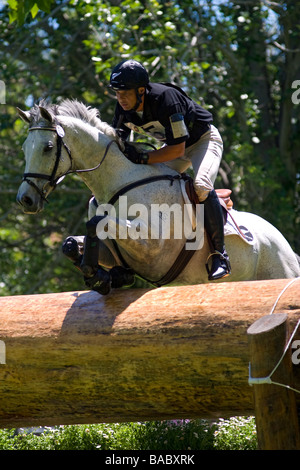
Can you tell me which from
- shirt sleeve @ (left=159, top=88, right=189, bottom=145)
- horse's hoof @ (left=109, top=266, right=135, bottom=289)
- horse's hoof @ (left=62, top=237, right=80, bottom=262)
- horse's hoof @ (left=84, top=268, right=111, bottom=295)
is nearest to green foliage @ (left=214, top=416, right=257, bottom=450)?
horse's hoof @ (left=109, top=266, right=135, bottom=289)

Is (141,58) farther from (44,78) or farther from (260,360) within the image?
(260,360)

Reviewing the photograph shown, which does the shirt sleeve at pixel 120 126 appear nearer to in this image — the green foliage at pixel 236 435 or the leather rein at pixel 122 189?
the leather rein at pixel 122 189

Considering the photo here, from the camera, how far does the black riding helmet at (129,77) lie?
14.9ft

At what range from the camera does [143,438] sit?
5.78 metres

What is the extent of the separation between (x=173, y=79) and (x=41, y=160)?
5.33 m

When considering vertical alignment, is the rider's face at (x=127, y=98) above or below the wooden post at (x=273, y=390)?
above

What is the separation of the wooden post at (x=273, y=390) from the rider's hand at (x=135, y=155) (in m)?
1.73

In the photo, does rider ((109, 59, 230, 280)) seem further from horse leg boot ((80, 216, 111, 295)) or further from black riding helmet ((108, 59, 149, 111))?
horse leg boot ((80, 216, 111, 295))

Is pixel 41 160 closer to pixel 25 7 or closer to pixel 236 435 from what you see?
pixel 25 7

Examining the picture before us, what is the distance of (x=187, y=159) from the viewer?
16.5 feet

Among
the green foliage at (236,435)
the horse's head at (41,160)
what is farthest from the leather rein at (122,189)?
the green foliage at (236,435)

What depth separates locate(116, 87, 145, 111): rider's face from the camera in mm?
4586

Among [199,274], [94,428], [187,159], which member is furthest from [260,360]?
[94,428]
